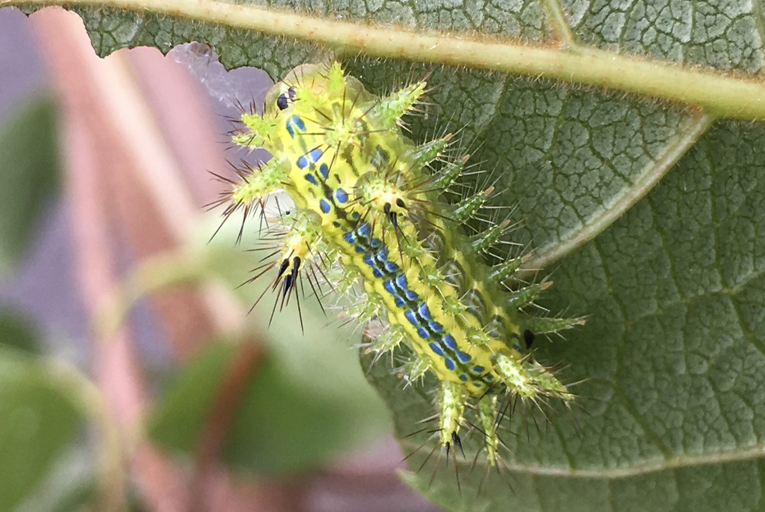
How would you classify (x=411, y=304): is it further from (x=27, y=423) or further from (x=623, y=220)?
(x=27, y=423)

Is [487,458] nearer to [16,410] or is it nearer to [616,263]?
[616,263]

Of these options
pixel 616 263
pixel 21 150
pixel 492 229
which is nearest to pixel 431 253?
pixel 492 229

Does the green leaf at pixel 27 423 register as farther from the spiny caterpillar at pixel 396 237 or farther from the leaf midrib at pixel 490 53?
the leaf midrib at pixel 490 53

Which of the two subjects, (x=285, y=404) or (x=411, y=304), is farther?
(x=285, y=404)

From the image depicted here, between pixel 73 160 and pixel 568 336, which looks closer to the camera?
pixel 568 336

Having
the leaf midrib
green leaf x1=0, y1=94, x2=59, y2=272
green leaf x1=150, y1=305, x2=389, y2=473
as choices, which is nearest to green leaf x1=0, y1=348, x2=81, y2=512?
green leaf x1=150, y1=305, x2=389, y2=473

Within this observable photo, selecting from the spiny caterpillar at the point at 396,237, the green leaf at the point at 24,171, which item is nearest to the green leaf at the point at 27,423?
the green leaf at the point at 24,171

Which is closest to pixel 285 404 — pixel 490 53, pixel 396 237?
pixel 396 237
